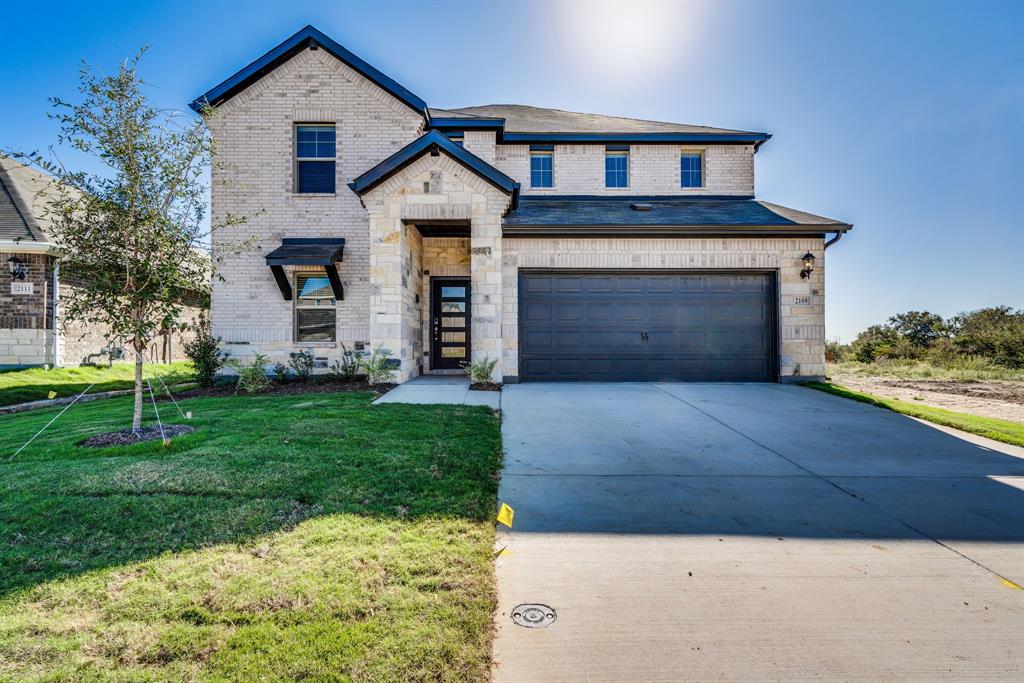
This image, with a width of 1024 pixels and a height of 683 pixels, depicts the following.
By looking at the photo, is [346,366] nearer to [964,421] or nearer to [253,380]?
[253,380]

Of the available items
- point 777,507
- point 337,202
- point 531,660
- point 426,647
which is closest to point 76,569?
point 426,647

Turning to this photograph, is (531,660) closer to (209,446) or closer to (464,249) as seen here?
(209,446)

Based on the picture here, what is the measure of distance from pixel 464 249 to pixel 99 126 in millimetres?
7521

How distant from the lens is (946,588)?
262 cm

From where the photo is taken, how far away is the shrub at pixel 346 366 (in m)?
10.5

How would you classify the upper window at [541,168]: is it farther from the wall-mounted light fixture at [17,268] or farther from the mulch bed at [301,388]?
the wall-mounted light fixture at [17,268]

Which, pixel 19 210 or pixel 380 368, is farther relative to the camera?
pixel 19 210

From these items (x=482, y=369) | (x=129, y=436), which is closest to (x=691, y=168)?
(x=482, y=369)

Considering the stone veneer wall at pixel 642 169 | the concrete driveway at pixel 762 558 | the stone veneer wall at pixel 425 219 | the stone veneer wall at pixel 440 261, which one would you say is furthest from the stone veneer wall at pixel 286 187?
the concrete driveway at pixel 762 558

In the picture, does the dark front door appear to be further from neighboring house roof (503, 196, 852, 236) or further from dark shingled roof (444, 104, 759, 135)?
dark shingled roof (444, 104, 759, 135)

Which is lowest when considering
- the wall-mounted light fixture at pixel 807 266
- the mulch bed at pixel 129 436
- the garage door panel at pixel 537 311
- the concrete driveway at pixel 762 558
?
the concrete driveway at pixel 762 558

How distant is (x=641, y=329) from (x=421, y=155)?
5.95 meters

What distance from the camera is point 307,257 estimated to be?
33.7 ft

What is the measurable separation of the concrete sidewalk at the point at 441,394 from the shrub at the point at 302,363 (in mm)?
2595
